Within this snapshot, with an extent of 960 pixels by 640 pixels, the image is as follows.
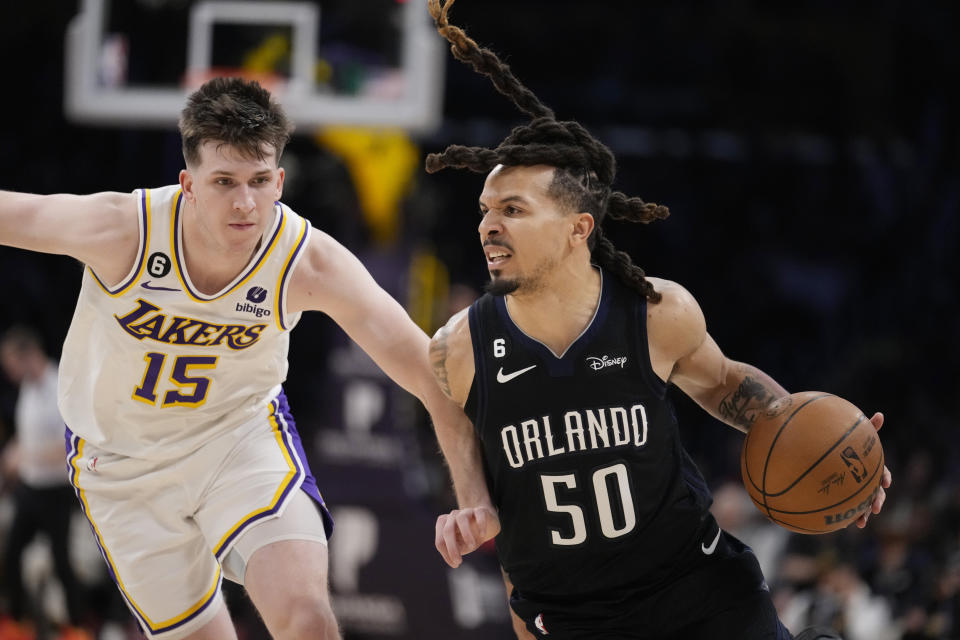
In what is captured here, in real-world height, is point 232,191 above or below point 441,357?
above

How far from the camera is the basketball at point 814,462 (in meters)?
3.63

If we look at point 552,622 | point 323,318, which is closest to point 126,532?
point 552,622

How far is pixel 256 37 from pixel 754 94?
599cm

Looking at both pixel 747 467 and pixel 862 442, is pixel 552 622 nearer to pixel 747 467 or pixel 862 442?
pixel 747 467

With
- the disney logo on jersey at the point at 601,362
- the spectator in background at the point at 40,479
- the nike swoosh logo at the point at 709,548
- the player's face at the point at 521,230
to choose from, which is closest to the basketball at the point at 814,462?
→ the nike swoosh logo at the point at 709,548

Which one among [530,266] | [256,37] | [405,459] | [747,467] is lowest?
[405,459]

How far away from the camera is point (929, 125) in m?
11.9

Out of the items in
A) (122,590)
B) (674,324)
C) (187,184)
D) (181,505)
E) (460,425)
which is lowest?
(122,590)

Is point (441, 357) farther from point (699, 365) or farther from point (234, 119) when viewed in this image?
point (234, 119)

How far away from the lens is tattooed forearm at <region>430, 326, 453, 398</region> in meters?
3.70

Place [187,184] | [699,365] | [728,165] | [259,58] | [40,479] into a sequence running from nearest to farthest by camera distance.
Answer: [699,365] → [187,184] → [259,58] → [40,479] → [728,165]

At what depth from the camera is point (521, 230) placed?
3.47 meters

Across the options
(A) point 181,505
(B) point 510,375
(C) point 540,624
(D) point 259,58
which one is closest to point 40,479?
(D) point 259,58

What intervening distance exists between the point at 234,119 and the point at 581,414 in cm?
140
